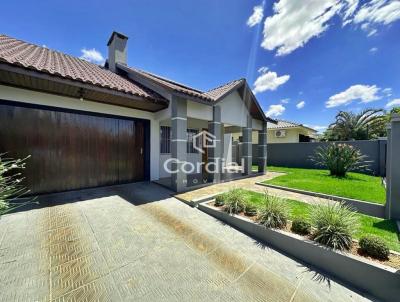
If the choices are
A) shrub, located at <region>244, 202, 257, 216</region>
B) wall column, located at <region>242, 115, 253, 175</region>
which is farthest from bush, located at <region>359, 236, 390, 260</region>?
wall column, located at <region>242, 115, 253, 175</region>

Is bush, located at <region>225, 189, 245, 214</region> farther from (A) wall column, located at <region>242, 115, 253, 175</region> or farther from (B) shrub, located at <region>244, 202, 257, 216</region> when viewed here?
(A) wall column, located at <region>242, 115, 253, 175</region>

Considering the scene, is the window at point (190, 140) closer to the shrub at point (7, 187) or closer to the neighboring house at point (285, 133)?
the shrub at point (7, 187)

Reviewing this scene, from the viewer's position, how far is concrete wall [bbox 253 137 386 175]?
11602mm

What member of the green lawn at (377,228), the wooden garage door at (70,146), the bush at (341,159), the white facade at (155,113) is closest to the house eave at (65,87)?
the white facade at (155,113)

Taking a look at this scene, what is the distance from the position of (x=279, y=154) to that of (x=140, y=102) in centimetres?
1395

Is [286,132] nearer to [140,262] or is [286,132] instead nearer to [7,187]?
[140,262]

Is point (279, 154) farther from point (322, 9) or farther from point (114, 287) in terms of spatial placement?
point (114, 287)

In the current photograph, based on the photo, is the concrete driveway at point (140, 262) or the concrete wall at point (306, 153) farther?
the concrete wall at point (306, 153)

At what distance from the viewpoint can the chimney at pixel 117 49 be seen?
1016 centimetres

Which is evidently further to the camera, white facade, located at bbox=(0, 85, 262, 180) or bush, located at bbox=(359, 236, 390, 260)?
white facade, located at bbox=(0, 85, 262, 180)

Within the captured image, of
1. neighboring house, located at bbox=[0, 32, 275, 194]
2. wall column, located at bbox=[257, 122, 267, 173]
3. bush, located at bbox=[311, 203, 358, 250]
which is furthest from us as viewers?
wall column, located at bbox=[257, 122, 267, 173]

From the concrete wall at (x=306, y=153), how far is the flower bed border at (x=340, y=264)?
41.0ft

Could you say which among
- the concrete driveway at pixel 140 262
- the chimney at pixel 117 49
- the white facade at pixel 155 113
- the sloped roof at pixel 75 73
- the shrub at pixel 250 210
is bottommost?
the concrete driveway at pixel 140 262

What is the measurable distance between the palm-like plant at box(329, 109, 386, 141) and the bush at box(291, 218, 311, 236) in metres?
24.3
